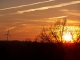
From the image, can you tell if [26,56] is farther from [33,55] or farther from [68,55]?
[68,55]

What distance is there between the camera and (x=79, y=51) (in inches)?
1607

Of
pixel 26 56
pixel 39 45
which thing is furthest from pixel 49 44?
pixel 26 56

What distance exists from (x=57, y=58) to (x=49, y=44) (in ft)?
12.3

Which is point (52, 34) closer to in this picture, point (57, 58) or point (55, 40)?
point (55, 40)

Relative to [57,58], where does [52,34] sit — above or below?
above

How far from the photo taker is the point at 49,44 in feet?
145

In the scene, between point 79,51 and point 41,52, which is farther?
point 41,52

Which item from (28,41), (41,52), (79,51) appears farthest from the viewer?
(28,41)

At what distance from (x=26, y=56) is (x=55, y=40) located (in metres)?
4.88

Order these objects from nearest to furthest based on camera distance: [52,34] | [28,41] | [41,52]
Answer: [41,52], [52,34], [28,41]

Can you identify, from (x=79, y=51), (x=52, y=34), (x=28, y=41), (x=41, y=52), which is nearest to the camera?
(x=79, y=51)

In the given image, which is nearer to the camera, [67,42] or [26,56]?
[67,42]

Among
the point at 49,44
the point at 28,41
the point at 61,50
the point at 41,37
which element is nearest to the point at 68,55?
the point at 61,50

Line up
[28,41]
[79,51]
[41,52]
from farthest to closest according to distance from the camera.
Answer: [28,41]
[41,52]
[79,51]
